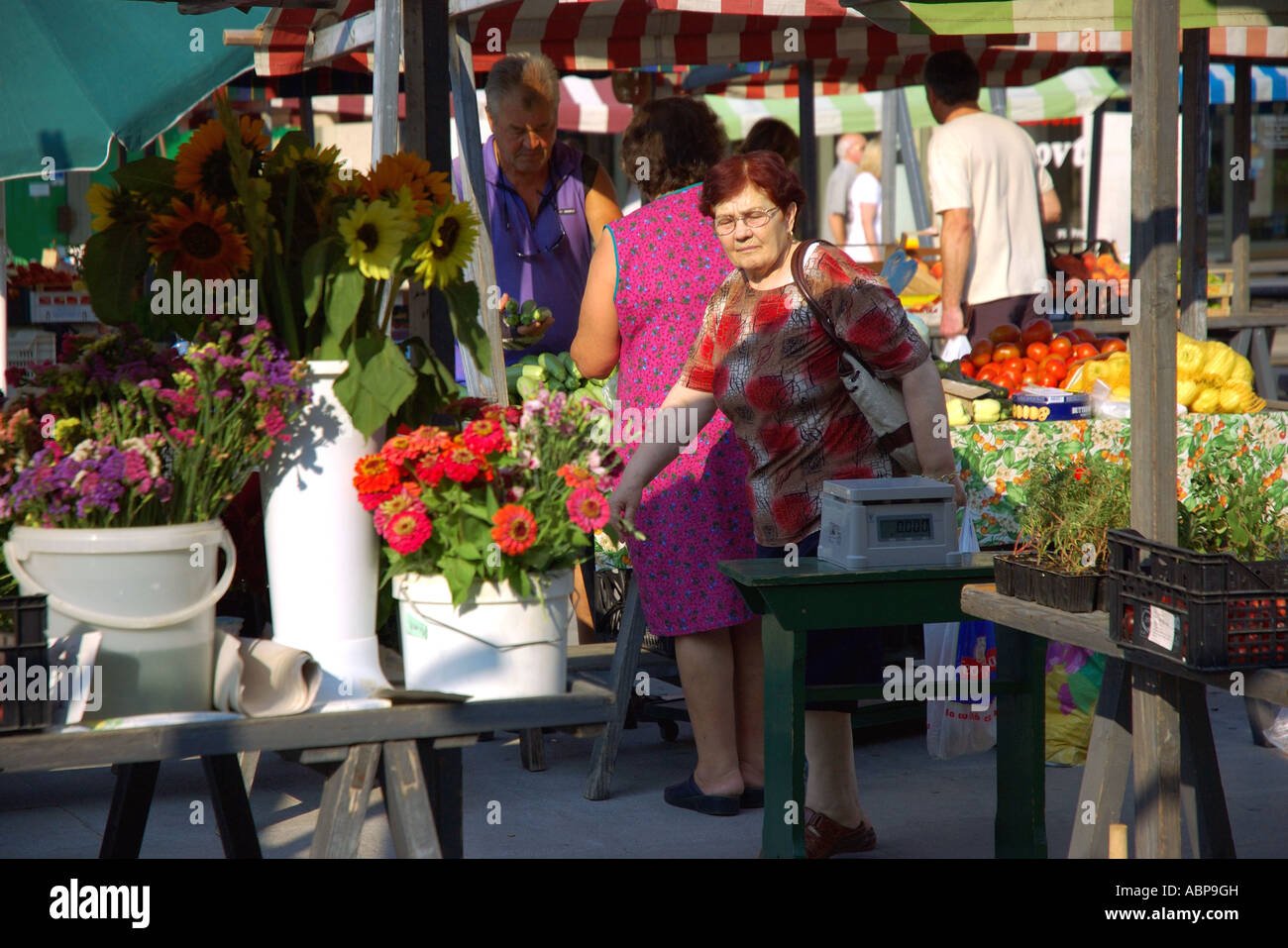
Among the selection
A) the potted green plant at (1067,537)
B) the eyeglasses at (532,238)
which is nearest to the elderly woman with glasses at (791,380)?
the potted green plant at (1067,537)

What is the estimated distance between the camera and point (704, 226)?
13.5 ft

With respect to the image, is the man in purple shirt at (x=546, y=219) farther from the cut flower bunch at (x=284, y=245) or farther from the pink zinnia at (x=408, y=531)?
the pink zinnia at (x=408, y=531)

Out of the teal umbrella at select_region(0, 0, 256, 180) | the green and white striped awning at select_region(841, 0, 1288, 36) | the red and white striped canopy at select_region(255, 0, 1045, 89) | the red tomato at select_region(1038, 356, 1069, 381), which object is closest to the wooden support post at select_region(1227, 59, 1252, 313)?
the red and white striped canopy at select_region(255, 0, 1045, 89)

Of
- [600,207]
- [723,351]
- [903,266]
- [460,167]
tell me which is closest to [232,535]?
[723,351]

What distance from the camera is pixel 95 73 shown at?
269 inches

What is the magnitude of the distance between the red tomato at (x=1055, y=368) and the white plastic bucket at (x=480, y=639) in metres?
3.86

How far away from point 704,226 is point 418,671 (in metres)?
2.13

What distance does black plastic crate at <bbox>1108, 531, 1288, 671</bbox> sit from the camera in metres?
2.53

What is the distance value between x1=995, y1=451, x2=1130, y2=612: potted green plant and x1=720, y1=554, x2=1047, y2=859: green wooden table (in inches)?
9.1

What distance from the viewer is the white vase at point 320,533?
2.36 meters

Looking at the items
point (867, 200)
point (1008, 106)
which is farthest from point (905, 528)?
point (1008, 106)

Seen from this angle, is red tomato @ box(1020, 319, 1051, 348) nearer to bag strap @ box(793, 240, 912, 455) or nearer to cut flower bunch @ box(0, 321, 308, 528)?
bag strap @ box(793, 240, 912, 455)

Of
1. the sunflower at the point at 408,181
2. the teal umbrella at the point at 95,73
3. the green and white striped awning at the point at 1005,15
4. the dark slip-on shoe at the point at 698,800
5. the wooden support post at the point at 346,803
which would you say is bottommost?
the dark slip-on shoe at the point at 698,800
